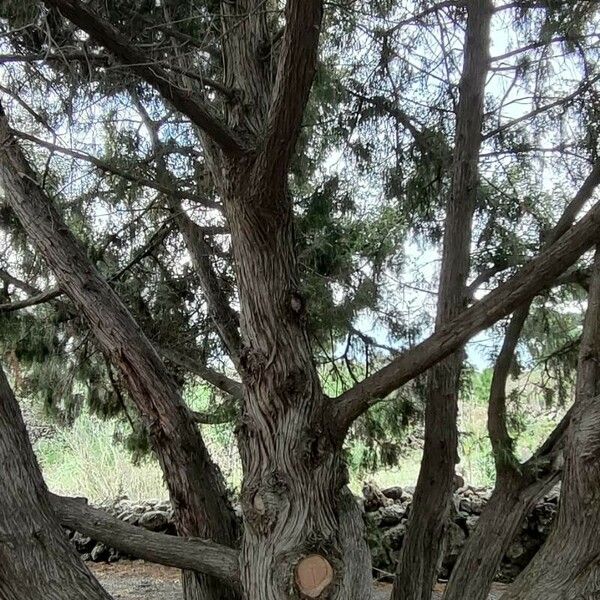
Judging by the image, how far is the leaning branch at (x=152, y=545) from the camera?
226 centimetres

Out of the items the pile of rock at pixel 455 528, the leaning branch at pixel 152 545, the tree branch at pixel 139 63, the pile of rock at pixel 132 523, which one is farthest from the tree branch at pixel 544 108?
the pile of rock at pixel 132 523

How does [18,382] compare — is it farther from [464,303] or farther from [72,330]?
[464,303]

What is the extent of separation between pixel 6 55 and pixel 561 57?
7.71 feet

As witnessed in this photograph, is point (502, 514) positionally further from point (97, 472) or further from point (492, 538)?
point (97, 472)

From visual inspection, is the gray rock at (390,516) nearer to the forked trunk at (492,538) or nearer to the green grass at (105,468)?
the green grass at (105,468)

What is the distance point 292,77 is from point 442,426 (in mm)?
1479

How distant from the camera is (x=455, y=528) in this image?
6.00 meters

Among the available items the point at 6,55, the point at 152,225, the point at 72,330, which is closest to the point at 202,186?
the point at 152,225

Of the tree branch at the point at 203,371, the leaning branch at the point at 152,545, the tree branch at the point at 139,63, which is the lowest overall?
the leaning branch at the point at 152,545

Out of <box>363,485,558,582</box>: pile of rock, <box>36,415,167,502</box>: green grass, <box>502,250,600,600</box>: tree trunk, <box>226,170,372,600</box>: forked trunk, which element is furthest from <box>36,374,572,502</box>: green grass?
<box>502,250,600,600</box>: tree trunk

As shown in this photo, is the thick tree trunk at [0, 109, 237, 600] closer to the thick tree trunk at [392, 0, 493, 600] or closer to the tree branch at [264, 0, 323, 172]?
the thick tree trunk at [392, 0, 493, 600]

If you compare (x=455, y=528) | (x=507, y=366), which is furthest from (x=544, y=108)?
(x=455, y=528)

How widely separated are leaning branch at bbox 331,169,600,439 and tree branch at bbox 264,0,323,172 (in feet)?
2.33

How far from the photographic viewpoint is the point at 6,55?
244cm
